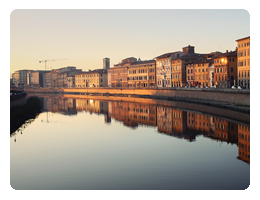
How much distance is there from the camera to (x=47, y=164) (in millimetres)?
15719

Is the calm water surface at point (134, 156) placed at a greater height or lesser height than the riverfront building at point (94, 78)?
lesser

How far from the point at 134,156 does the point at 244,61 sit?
2937 centimetres

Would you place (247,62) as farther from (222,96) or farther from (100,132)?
(100,132)

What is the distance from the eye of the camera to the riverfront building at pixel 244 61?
134ft

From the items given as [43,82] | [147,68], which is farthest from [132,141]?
[43,82]

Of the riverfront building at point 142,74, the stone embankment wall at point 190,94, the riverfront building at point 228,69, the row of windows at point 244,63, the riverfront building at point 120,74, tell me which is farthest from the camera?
the riverfront building at point 120,74

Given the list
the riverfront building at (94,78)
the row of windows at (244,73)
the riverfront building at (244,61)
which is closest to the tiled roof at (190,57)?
the riverfront building at (244,61)

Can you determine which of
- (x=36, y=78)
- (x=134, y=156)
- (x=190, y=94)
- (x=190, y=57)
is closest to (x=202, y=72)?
A: (x=190, y=57)

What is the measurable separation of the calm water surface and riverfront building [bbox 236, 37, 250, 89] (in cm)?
1522

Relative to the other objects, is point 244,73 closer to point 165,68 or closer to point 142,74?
point 165,68

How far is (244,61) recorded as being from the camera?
41938 mm

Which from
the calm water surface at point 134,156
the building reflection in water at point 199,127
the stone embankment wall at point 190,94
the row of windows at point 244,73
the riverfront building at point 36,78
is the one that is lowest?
the calm water surface at point 134,156

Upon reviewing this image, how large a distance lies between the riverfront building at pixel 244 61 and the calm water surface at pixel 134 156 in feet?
49.9

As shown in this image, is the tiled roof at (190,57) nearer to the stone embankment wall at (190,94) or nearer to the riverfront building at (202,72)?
the riverfront building at (202,72)
